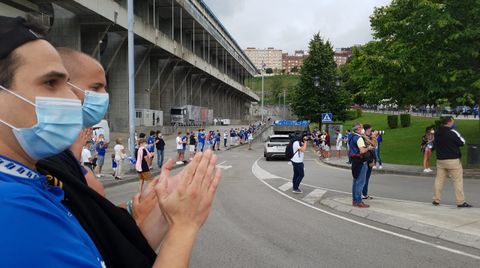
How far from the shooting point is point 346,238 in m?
7.56

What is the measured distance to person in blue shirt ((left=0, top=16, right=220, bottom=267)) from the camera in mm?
1065

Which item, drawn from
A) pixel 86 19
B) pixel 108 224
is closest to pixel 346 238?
pixel 108 224

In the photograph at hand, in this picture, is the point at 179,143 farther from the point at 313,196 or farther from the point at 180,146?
the point at 313,196

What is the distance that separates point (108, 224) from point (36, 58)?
659 mm

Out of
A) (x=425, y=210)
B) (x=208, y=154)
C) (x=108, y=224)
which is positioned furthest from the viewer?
(x=425, y=210)

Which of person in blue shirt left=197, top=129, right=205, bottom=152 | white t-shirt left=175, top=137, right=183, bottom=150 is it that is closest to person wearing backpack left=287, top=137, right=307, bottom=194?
white t-shirt left=175, top=137, right=183, bottom=150

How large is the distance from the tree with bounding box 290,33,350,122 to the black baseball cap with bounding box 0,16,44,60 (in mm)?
48885

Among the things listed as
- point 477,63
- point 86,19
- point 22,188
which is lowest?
point 22,188

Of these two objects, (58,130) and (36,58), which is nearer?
(36,58)

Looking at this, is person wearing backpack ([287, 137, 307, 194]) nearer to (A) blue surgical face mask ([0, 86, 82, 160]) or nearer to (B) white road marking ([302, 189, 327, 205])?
(B) white road marking ([302, 189, 327, 205])

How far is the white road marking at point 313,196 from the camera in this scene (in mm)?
12222

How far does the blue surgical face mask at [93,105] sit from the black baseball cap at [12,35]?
1.36 m

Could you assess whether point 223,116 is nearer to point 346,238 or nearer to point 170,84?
point 170,84

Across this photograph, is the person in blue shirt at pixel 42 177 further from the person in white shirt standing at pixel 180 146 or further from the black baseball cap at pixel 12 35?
the person in white shirt standing at pixel 180 146
